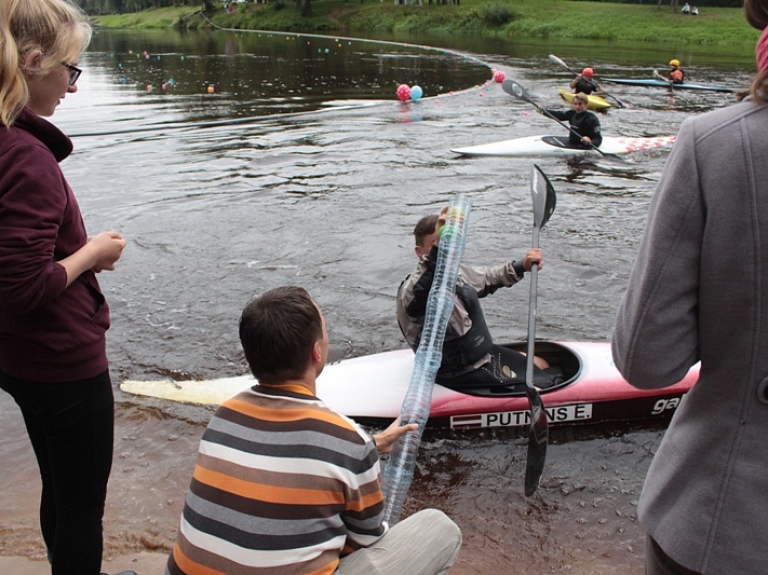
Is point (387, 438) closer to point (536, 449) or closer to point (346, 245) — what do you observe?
point (536, 449)

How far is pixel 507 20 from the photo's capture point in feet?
130

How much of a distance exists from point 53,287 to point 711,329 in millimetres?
1520

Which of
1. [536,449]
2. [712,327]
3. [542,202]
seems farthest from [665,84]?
[712,327]

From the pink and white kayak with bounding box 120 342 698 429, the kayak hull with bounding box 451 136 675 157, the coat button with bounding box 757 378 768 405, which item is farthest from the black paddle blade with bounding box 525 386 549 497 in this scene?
the kayak hull with bounding box 451 136 675 157

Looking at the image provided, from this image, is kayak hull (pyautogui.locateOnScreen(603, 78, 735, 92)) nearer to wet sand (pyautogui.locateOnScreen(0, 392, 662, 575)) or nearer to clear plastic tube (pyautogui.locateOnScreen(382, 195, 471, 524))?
wet sand (pyautogui.locateOnScreen(0, 392, 662, 575))

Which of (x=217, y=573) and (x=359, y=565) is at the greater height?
(x=217, y=573)

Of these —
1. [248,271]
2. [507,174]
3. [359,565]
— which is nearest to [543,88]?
[507,174]

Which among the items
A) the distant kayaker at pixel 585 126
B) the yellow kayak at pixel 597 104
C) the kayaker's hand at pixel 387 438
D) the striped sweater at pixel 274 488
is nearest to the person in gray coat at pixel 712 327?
the striped sweater at pixel 274 488

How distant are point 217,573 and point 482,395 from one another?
2.43 meters

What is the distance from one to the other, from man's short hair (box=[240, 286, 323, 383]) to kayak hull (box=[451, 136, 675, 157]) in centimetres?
911

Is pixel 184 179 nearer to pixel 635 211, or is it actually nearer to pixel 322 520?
pixel 635 211

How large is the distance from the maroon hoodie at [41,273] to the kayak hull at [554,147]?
30.0ft

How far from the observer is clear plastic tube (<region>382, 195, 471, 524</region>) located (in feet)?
9.64

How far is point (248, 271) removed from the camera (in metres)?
6.45
